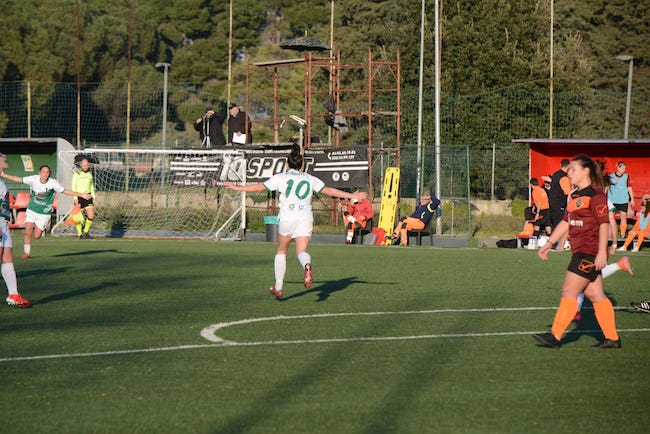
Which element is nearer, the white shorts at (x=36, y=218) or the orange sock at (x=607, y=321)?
the orange sock at (x=607, y=321)

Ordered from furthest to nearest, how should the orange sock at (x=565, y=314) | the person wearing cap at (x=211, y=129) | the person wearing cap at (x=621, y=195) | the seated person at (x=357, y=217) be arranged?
the person wearing cap at (x=211, y=129)
the seated person at (x=357, y=217)
the person wearing cap at (x=621, y=195)
the orange sock at (x=565, y=314)

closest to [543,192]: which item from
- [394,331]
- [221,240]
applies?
[221,240]

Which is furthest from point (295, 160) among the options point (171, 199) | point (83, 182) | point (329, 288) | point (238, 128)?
point (171, 199)

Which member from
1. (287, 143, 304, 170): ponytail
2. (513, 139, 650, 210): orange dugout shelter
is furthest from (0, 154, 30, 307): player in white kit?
(513, 139, 650, 210): orange dugout shelter

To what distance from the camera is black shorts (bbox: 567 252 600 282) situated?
9578mm

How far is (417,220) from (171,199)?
8.48 meters

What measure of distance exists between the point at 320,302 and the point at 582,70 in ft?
137

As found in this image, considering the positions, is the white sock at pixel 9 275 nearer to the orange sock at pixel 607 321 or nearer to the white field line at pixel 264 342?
the white field line at pixel 264 342

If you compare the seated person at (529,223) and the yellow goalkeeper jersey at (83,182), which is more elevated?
the yellow goalkeeper jersey at (83,182)

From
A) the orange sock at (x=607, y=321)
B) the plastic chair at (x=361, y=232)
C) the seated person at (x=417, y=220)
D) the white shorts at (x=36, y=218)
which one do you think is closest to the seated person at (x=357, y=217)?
the plastic chair at (x=361, y=232)

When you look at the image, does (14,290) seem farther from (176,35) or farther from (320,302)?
(176,35)

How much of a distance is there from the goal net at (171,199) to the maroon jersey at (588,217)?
19409 mm

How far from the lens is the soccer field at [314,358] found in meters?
6.91

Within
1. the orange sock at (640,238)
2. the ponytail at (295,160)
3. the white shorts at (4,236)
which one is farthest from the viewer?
the orange sock at (640,238)
